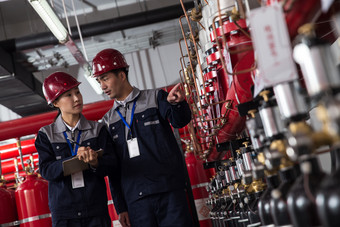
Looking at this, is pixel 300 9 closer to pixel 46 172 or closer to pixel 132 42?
pixel 46 172

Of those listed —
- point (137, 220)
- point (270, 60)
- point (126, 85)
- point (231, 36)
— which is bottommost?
point (137, 220)

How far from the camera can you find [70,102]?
10.0 feet

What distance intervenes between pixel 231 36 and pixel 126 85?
1.35m

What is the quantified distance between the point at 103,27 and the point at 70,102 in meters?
4.09

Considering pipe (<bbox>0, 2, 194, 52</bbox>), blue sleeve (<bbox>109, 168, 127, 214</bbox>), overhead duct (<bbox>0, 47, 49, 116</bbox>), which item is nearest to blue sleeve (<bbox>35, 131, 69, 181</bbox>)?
blue sleeve (<bbox>109, 168, 127, 214</bbox>)

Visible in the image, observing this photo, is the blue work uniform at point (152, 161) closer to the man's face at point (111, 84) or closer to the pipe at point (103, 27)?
the man's face at point (111, 84)

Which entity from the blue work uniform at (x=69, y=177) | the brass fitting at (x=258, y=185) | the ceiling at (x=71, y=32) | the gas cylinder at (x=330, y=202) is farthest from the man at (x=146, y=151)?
the ceiling at (x=71, y=32)

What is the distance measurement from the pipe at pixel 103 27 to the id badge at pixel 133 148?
446 cm

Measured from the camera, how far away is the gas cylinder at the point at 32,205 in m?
4.21

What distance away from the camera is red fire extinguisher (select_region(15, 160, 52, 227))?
421 cm

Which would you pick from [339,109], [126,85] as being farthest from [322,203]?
[126,85]

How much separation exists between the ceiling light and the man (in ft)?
4.06

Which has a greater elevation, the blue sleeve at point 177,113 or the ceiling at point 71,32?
the ceiling at point 71,32

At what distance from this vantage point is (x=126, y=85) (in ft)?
9.77
